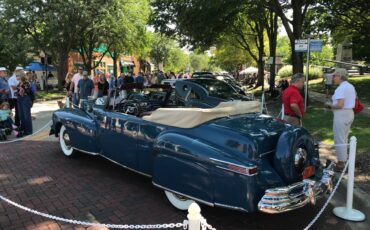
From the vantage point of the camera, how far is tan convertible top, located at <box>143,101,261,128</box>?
4.62m

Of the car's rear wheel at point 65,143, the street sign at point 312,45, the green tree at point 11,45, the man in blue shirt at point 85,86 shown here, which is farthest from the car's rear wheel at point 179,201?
the green tree at point 11,45

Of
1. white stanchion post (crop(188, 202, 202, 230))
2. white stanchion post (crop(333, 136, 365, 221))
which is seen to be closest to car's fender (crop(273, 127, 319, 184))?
white stanchion post (crop(333, 136, 365, 221))

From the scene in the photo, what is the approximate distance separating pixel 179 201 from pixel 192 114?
3.62ft

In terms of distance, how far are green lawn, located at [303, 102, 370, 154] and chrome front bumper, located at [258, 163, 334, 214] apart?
3.50 meters

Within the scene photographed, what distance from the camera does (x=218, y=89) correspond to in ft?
40.9

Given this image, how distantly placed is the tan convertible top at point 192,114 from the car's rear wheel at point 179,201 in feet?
2.89

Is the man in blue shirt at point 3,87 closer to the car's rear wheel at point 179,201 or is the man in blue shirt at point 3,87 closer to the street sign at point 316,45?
the car's rear wheel at point 179,201

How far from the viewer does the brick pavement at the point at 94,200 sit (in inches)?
175

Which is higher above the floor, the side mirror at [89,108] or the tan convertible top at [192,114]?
the tan convertible top at [192,114]

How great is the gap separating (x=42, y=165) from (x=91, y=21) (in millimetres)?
24421

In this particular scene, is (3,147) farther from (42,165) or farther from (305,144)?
(305,144)

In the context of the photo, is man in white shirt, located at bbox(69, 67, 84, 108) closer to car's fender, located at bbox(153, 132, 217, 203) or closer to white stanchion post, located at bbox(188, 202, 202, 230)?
car's fender, located at bbox(153, 132, 217, 203)

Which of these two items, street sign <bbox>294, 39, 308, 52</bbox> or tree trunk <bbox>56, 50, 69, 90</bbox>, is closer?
street sign <bbox>294, 39, 308, 52</bbox>

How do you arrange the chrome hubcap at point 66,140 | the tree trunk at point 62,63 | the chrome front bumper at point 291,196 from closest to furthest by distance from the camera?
1. the chrome front bumper at point 291,196
2. the chrome hubcap at point 66,140
3. the tree trunk at point 62,63
